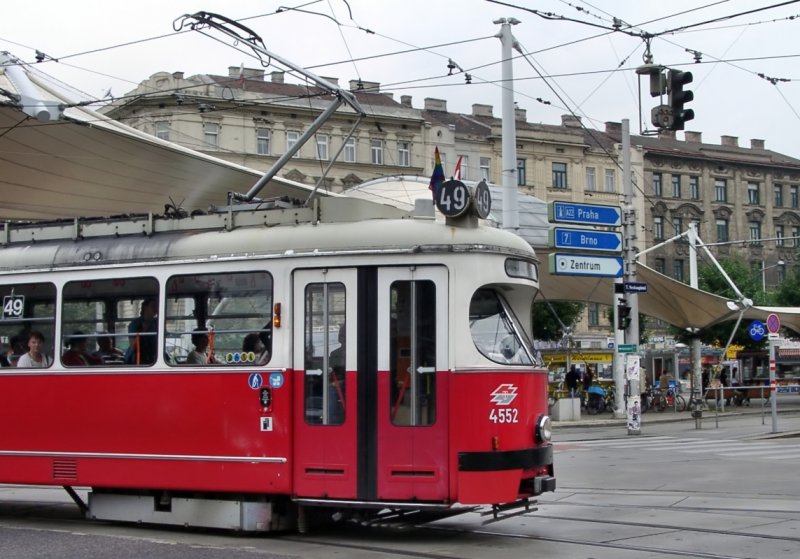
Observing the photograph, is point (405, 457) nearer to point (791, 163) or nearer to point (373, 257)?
point (373, 257)

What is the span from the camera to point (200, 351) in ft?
35.8

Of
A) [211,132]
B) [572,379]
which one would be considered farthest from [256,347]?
[211,132]

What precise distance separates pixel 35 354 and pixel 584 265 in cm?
1658

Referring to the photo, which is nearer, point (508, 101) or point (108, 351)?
point (108, 351)

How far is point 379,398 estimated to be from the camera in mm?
10109

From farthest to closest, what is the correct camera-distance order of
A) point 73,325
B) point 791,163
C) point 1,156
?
1. point 791,163
2. point 1,156
3. point 73,325

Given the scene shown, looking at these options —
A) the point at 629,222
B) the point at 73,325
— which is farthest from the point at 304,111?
the point at 73,325

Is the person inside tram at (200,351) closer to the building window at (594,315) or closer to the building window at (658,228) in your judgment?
the building window at (594,315)

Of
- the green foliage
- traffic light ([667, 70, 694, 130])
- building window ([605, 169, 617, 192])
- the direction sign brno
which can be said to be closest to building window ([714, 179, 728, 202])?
building window ([605, 169, 617, 192])

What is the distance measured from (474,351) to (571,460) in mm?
10858

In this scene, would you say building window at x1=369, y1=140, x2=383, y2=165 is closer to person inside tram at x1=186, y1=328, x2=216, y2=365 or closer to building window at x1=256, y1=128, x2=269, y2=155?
building window at x1=256, y1=128, x2=269, y2=155

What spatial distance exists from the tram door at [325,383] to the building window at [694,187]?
228ft

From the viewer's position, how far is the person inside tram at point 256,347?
10.6 m

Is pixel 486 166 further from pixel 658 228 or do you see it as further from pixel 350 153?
pixel 658 228
